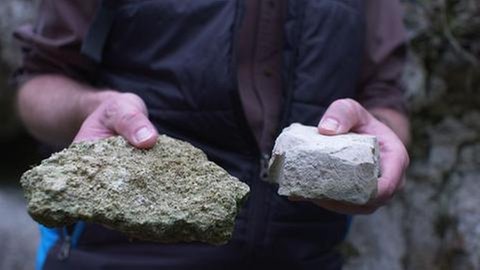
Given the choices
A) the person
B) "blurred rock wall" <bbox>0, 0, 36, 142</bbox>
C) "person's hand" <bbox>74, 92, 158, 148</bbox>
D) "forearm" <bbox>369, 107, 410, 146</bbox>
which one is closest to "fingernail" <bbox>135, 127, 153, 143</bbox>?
"person's hand" <bbox>74, 92, 158, 148</bbox>

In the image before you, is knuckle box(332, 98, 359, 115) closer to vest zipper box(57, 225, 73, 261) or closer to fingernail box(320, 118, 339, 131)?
fingernail box(320, 118, 339, 131)

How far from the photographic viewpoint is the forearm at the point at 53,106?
140cm

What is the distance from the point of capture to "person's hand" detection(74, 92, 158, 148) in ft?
3.65

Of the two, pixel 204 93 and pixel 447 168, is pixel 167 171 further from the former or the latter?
pixel 447 168

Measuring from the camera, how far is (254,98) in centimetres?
135

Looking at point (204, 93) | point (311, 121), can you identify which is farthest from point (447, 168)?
point (204, 93)

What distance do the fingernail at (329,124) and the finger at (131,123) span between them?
0.23 metres

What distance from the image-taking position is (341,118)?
1206mm

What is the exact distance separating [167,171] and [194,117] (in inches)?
10.2

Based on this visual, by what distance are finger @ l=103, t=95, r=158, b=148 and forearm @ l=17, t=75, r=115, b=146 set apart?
17cm

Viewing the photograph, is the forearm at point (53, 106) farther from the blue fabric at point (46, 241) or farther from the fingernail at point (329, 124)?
the fingernail at point (329, 124)

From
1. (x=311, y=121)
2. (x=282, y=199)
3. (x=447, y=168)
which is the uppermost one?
(x=311, y=121)

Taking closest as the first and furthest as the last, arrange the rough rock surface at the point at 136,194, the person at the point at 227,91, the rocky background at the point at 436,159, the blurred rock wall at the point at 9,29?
the rough rock surface at the point at 136,194
the person at the point at 227,91
the rocky background at the point at 436,159
the blurred rock wall at the point at 9,29

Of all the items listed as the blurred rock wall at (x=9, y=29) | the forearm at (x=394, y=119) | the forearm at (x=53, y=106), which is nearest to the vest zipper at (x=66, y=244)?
the forearm at (x=53, y=106)
